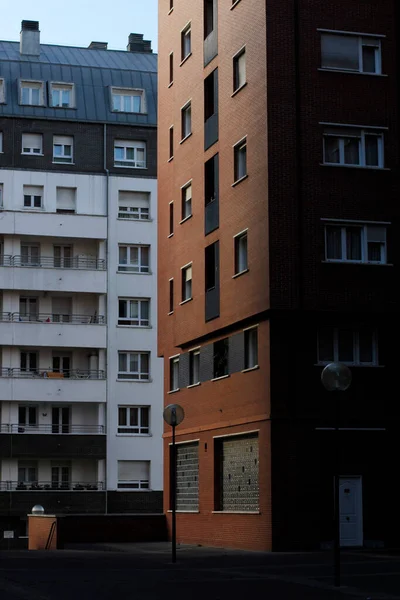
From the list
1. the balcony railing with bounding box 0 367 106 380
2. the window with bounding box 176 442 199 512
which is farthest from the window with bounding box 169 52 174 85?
the balcony railing with bounding box 0 367 106 380

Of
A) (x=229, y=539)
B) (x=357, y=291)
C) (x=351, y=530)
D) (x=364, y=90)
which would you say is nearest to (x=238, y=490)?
(x=229, y=539)

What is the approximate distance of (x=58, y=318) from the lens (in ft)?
216

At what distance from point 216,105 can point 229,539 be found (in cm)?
1457

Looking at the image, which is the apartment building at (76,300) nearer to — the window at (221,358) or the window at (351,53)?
the window at (221,358)

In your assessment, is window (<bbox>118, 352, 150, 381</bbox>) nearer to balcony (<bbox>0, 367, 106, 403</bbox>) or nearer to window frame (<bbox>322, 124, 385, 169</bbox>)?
balcony (<bbox>0, 367, 106, 403</bbox>)

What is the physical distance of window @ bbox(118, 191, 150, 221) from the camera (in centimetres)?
6706

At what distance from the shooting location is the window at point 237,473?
35.3m

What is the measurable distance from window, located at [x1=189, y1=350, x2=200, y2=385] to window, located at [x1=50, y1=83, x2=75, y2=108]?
29353 millimetres

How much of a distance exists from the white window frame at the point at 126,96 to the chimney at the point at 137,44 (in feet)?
28.1

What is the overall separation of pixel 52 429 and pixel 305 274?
33.3m

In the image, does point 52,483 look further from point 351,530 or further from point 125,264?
point 351,530

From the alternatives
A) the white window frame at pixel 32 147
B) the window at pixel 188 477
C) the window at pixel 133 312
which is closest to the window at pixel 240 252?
the window at pixel 188 477

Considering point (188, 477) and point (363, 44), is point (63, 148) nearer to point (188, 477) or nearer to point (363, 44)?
point (188, 477)

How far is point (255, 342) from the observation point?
117 ft
